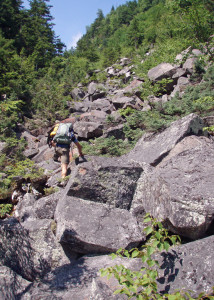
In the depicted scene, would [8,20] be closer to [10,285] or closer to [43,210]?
[43,210]

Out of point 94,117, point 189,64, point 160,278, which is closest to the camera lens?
point 160,278

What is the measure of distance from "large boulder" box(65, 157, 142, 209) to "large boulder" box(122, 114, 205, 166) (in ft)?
2.02

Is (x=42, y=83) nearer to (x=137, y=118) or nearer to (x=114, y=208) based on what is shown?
(x=137, y=118)

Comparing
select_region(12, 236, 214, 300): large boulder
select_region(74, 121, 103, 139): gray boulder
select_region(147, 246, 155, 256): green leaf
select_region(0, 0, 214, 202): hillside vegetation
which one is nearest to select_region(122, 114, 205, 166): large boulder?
select_region(0, 0, 214, 202): hillside vegetation

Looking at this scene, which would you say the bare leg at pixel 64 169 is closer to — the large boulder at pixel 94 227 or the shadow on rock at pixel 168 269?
the large boulder at pixel 94 227

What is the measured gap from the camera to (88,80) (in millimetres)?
27031

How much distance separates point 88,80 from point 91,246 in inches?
997

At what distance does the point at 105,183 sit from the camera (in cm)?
411

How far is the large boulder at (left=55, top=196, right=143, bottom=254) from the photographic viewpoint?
3.37 m

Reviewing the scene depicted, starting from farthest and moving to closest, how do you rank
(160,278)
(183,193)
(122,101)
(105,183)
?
1. (122,101)
2. (105,183)
3. (183,193)
4. (160,278)

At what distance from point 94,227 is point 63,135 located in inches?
148

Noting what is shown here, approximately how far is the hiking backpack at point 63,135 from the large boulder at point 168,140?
7.03 feet

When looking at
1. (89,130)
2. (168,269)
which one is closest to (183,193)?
(168,269)

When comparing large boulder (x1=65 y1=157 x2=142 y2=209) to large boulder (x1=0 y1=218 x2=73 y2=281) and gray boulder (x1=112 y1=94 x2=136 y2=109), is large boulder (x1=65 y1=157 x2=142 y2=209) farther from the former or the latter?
gray boulder (x1=112 y1=94 x2=136 y2=109)
